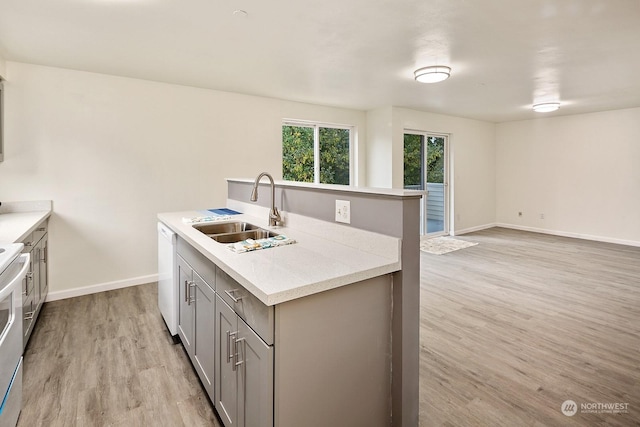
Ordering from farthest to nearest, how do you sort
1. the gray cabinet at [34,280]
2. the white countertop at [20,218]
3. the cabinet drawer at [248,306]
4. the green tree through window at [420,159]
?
the green tree through window at [420,159]
the gray cabinet at [34,280]
the white countertop at [20,218]
the cabinet drawer at [248,306]

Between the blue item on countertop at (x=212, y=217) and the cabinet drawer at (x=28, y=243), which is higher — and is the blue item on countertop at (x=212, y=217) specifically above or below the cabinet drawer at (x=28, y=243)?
above

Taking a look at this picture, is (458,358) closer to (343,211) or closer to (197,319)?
(343,211)

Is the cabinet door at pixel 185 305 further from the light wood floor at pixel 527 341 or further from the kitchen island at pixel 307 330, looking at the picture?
the light wood floor at pixel 527 341

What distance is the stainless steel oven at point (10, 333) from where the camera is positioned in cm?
143

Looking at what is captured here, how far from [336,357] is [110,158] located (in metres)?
3.54

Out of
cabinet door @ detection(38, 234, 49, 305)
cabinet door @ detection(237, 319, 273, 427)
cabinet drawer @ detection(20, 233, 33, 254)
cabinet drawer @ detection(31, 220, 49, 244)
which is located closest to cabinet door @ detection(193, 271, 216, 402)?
cabinet door @ detection(237, 319, 273, 427)

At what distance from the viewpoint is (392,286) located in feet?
5.07


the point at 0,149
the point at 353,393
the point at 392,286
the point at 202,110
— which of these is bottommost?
the point at 353,393

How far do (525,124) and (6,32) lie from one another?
797 cm

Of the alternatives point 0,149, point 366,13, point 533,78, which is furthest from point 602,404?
point 0,149

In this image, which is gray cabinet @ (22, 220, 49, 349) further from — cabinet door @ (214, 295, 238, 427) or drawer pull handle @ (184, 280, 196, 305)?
cabinet door @ (214, 295, 238, 427)

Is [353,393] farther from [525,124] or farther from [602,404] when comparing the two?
[525,124]

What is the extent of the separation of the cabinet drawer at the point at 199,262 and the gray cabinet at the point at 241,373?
137mm

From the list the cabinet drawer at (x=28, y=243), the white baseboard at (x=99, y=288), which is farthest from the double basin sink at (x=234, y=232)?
the white baseboard at (x=99, y=288)
